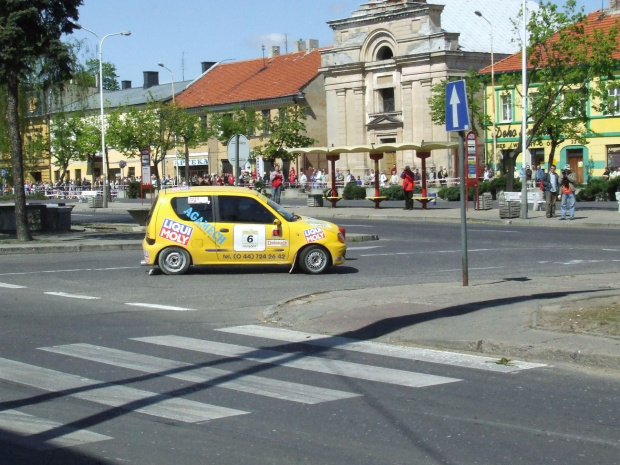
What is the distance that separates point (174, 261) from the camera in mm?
17797

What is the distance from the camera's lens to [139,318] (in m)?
12.5

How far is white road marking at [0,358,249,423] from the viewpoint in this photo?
24.0 feet

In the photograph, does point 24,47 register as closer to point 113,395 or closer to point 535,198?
point 113,395

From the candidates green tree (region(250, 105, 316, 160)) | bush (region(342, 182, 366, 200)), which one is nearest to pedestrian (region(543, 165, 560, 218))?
bush (region(342, 182, 366, 200))

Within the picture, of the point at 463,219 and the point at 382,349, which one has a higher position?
the point at 463,219

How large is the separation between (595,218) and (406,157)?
126ft

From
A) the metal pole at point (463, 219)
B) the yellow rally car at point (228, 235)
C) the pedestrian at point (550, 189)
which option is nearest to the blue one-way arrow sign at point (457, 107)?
the metal pole at point (463, 219)

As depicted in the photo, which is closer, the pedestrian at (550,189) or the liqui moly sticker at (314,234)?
the liqui moly sticker at (314,234)

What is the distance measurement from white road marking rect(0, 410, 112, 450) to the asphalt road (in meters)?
0.01

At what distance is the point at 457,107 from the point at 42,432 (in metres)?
8.60

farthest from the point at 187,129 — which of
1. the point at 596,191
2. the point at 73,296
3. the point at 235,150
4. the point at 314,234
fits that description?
the point at 73,296

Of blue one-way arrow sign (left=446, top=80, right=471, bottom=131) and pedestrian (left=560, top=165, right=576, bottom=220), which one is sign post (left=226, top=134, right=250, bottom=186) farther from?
blue one-way arrow sign (left=446, top=80, right=471, bottom=131)

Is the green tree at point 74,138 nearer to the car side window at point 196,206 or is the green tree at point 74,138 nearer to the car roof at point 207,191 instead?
the car roof at point 207,191

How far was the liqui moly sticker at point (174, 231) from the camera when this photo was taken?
17625mm
